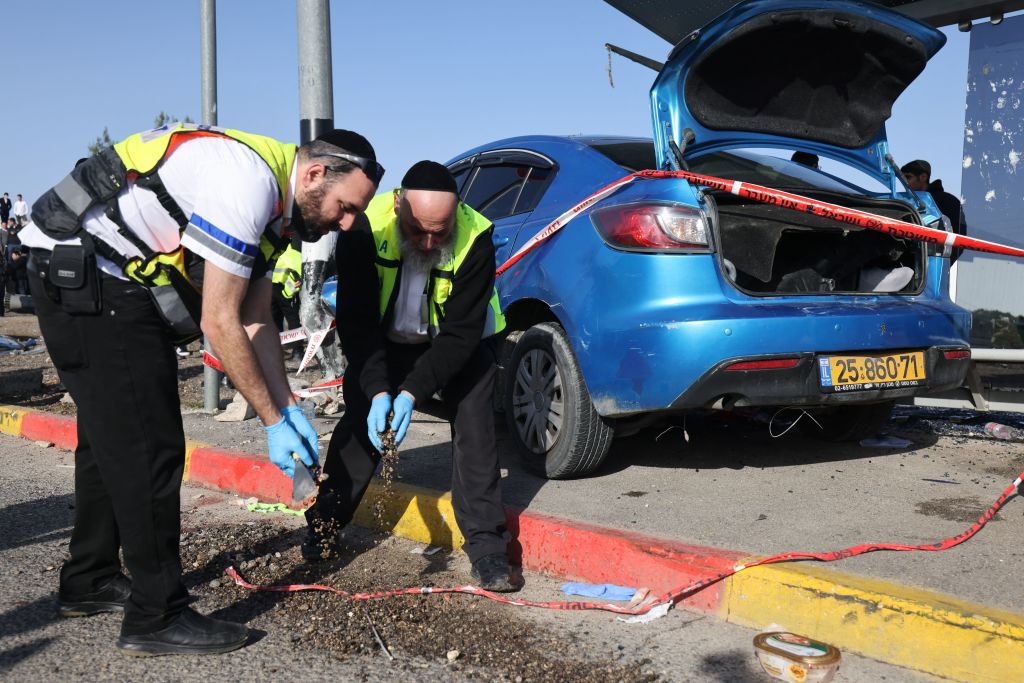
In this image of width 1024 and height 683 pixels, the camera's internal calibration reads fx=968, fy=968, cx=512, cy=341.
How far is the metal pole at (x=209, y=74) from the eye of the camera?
259 inches

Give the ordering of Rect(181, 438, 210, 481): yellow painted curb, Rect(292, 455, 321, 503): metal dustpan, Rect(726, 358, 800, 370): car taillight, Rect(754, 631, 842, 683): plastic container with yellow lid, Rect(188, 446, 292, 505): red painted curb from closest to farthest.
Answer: Rect(754, 631, 842, 683): plastic container with yellow lid → Rect(292, 455, 321, 503): metal dustpan → Rect(726, 358, 800, 370): car taillight → Rect(188, 446, 292, 505): red painted curb → Rect(181, 438, 210, 481): yellow painted curb

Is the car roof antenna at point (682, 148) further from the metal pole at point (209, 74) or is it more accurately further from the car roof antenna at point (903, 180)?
the metal pole at point (209, 74)

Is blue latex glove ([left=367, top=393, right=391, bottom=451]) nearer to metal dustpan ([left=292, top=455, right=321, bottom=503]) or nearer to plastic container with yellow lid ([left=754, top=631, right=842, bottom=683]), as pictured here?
metal dustpan ([left=292, top=455, right=321, bottom=503])

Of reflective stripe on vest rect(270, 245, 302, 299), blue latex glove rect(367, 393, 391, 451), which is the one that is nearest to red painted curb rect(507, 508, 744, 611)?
blue latex glove rect(367, 393, 391, 451)

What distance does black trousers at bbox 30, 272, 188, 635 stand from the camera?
2797mm

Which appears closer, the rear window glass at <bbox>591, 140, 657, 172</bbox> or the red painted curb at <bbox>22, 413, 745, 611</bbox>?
the red painted curb at <bbox>22, 413, 745, 611</bbox>

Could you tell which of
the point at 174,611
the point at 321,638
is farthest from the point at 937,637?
the point at 174,611

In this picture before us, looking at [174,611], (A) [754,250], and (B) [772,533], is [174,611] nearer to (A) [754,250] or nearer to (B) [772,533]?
(B) [772,533]

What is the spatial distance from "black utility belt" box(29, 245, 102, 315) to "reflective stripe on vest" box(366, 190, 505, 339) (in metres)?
1.12

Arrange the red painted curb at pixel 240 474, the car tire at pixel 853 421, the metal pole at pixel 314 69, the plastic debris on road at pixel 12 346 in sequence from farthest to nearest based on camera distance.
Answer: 1. the plastic debris on road at pixel 12 346
2. the metal pole at pixel 314 69
3. the car tire at pixel 853 421
4. the red painted curb at pixel 240 474

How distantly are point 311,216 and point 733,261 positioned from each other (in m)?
2.06

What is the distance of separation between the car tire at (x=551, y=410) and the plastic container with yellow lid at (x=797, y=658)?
1675mm

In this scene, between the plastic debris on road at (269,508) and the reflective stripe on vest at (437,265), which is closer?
the reflective stripe on vest at (437,265)

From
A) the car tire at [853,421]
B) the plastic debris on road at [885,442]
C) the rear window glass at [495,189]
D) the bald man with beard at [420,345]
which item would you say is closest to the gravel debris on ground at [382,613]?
the bald man with beard at [420,345]
